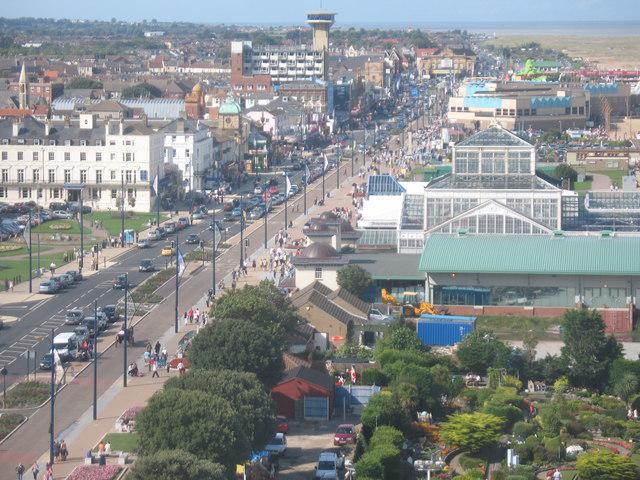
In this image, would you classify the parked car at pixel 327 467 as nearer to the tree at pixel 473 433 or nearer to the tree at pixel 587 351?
the tree at pixel 473 433

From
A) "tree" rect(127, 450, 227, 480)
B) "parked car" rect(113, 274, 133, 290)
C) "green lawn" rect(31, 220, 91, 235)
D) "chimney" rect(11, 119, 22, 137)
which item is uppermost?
"chimney" rect(11, 119, 22, 137)

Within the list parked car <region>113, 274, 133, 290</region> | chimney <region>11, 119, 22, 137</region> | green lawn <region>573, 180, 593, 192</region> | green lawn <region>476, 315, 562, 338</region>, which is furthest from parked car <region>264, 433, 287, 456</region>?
green lawn <region>573, 180, 593, 192</region>

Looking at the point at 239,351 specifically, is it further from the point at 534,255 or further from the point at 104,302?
the point at 534,255

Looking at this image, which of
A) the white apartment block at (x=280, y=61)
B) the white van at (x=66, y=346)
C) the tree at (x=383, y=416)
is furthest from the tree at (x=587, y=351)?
the white apartment block at (x=280, y=61)

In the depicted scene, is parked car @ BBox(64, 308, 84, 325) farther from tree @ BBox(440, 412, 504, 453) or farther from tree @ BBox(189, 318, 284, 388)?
tree @ BBox(440, 412, 504, 453)

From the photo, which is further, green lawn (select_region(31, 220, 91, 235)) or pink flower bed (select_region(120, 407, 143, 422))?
green lawn (select_region(31, 220, 91, 235))

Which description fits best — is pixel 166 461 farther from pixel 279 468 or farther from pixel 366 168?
pixel 366 168

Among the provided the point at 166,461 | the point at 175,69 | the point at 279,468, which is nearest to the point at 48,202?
the point at 279,468
